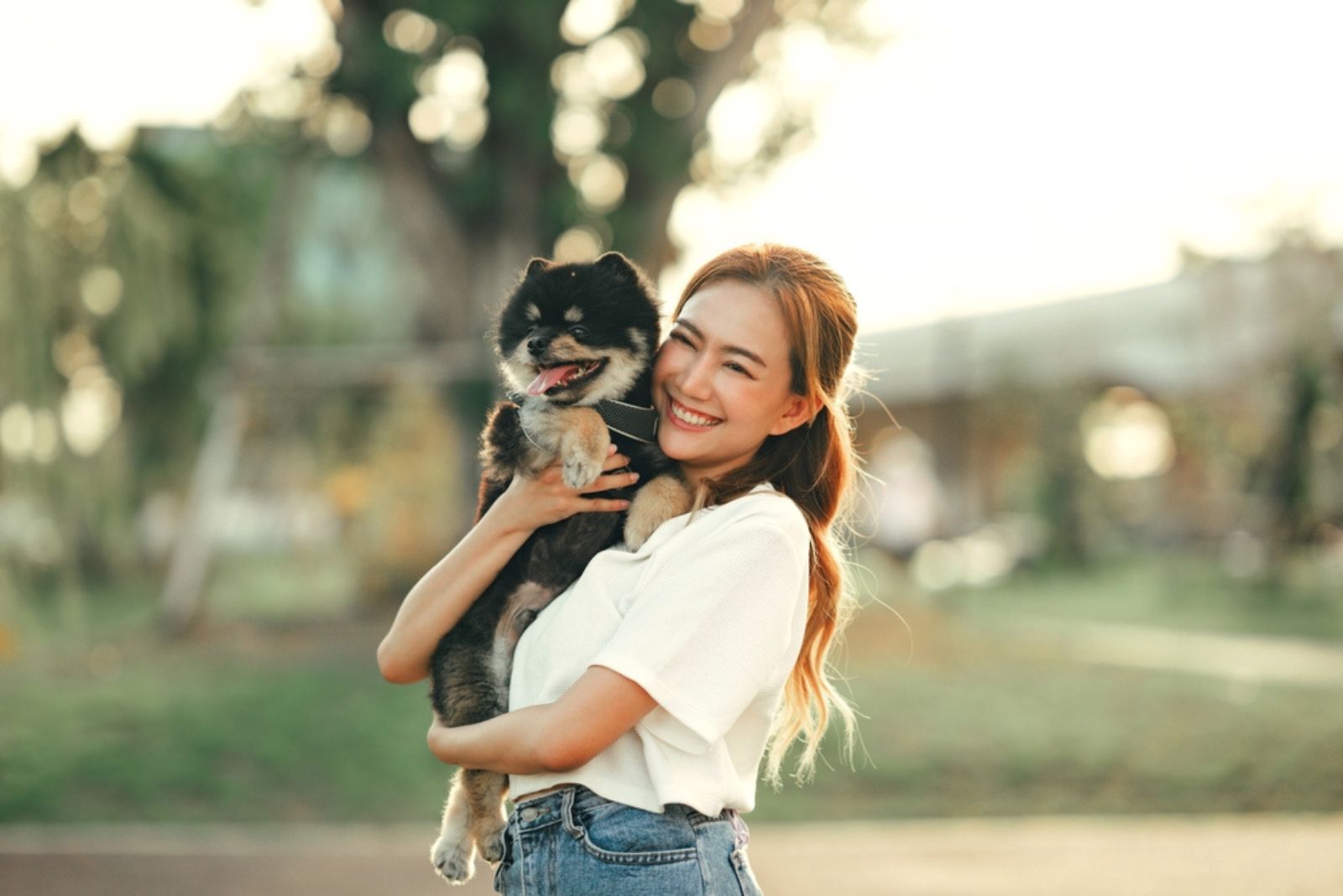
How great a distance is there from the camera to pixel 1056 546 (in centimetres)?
2219

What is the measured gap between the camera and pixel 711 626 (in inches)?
85.6

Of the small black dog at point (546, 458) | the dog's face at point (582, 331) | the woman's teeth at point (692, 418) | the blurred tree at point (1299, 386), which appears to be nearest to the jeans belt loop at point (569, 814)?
the small black dog at point (546, 458)

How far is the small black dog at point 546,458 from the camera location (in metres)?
2.70

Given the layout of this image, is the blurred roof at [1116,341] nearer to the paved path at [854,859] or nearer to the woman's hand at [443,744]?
the paved path at [854,859]

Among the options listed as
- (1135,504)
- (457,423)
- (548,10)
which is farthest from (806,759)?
(1135,504)

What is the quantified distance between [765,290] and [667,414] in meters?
0.34

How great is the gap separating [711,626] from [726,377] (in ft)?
1.81

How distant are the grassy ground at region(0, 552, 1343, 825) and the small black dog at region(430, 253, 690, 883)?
4.93 m

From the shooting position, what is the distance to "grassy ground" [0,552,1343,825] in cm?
791

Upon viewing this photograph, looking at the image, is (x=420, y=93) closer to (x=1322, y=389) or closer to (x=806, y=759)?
(x=806, y=759)

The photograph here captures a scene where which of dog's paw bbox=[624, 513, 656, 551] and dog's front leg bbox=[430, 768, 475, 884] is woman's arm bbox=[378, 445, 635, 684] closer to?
dog's paw bbox=[624, 513, 656, 551]

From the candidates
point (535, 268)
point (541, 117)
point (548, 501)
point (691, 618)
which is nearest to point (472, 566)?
point (548, 501)

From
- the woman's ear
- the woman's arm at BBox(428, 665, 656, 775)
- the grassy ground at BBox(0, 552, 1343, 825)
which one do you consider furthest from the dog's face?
the grassy ground at BBox(0, 552, 1343, 825)

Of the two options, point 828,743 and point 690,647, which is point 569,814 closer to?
point 690,647
